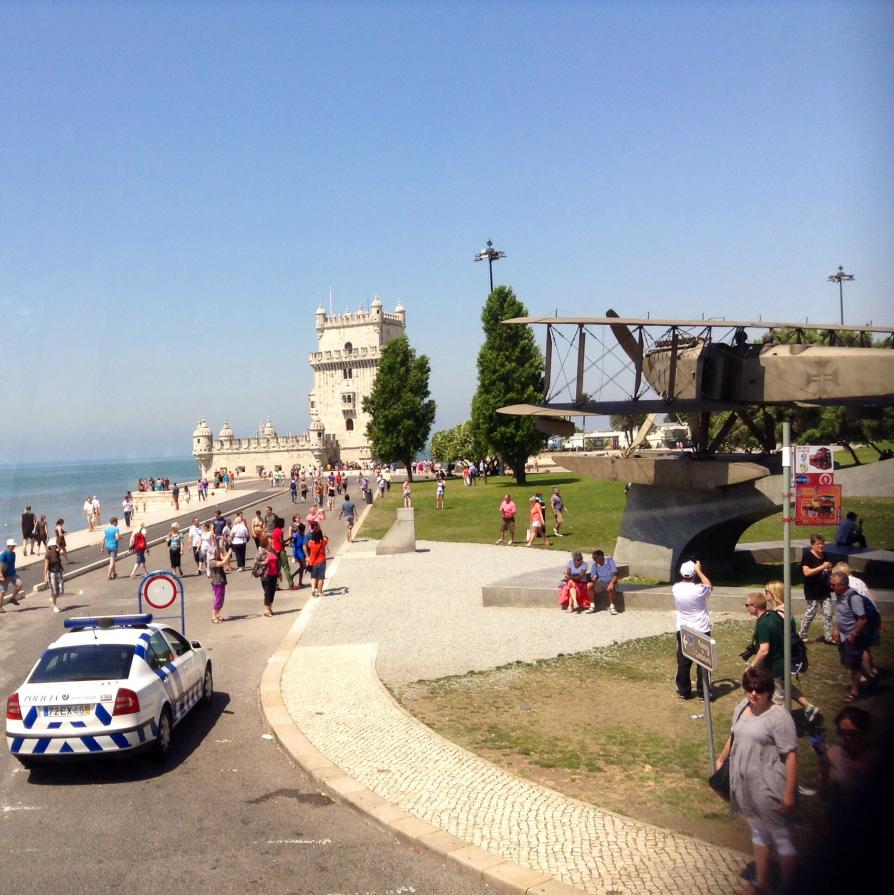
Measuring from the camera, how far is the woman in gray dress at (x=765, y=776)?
570 cm

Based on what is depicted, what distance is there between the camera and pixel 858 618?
32.5 feet

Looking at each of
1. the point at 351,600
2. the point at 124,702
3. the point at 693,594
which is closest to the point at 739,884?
the point at 693,594

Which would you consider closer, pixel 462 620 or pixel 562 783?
pixel 562 783

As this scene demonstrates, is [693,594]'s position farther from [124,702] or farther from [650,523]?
[650,523]

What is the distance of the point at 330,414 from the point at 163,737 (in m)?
112

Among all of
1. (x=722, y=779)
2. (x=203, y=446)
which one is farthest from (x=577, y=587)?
(x=203, y=446)

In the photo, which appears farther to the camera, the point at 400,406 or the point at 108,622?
the point at 400,406

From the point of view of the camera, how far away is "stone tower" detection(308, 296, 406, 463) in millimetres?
118438

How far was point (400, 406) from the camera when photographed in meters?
70.9

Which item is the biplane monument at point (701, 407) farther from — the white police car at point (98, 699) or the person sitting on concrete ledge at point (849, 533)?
the white police car at point (98, 699)

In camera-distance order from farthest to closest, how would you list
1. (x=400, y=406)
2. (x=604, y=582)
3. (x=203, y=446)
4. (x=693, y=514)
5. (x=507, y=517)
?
(x=203, y=446), (x=400, y=406), (x=507, y=517), (x=693, y=514), (x=604, y=582)

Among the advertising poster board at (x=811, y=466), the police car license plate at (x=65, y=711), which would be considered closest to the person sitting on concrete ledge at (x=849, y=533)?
the advertising poster board at (x=811, y=466)

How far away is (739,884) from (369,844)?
2.87 metres

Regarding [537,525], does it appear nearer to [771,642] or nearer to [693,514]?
[693,514]
